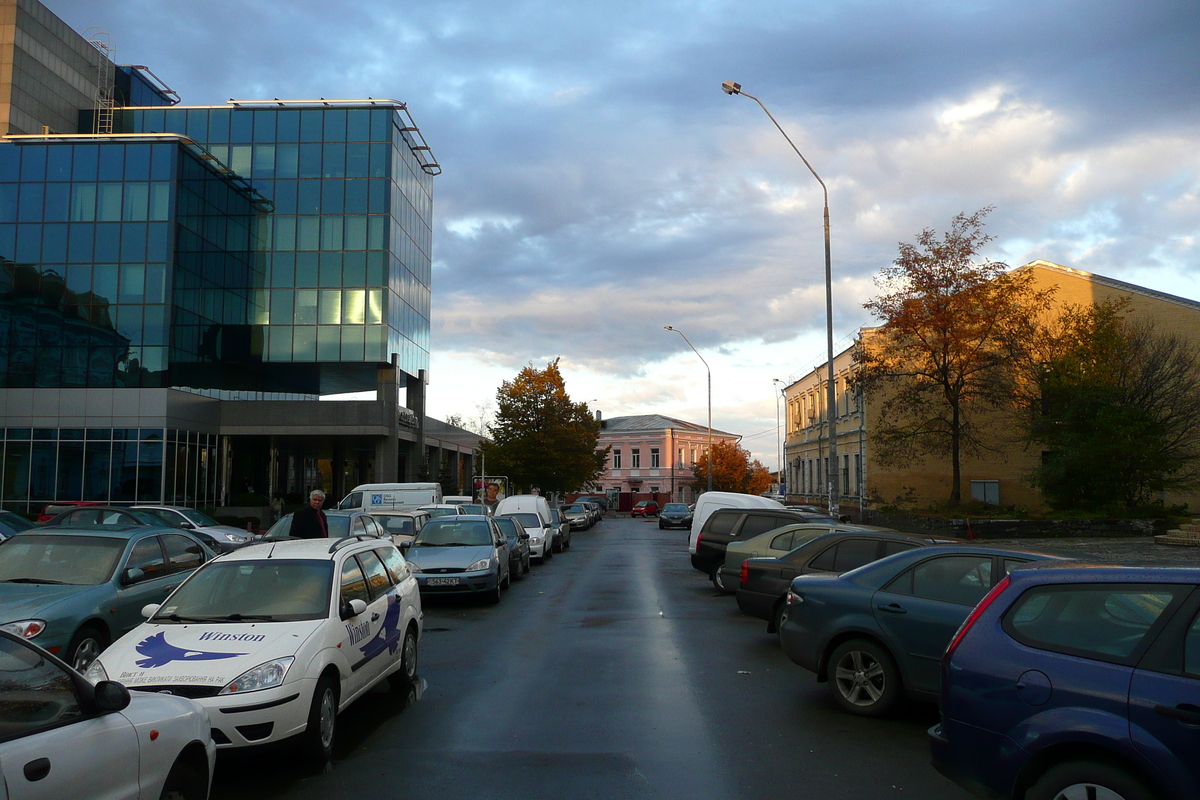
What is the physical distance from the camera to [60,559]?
916 centimetres

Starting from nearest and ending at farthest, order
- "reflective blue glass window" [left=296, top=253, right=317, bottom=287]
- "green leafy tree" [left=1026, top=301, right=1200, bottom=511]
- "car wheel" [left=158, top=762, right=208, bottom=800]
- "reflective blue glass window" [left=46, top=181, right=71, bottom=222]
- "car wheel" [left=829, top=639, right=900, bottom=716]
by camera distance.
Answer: "car wheel" [left=158, top=762, right=208, bottom=800]
"car wheel" [left=829, top=639, right=900, bottom=716]
"green leafy tree" [left=1026, top=301, right=1200, bottom=511]
"reflective blue glass window" [left=46, top=181, right=71, bottom=222]
"reflective blue glass window" [left=296, top=253, right=317, bottom=287]

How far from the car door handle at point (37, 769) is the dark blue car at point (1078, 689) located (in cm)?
425

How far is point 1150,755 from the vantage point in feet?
13.2

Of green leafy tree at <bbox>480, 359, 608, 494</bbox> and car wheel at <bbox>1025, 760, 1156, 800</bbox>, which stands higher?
green leafy tree at <bbox>480, 359, 608, 494</bbox>

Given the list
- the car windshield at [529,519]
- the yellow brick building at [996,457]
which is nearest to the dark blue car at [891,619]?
the car windshield at [529,519]

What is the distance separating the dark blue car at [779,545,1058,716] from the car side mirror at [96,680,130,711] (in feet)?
19.0

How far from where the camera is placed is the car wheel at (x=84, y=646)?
7.99 meters

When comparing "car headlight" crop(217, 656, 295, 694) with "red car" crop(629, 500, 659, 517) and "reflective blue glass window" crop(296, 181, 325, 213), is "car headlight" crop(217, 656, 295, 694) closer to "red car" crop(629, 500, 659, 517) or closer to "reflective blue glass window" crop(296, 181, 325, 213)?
"reflective blue glass window" crop(296, 181, 325, 213)

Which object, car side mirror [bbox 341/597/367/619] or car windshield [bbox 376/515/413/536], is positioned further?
car windshield [bbox 376/515/413/536]

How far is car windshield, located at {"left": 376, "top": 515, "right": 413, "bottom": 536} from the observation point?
20.6 m

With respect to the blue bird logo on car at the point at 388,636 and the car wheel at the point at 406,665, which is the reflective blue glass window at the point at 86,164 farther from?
the blue bird logo on car at the point at 388,636

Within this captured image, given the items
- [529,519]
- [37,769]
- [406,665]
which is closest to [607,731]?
[406,665]

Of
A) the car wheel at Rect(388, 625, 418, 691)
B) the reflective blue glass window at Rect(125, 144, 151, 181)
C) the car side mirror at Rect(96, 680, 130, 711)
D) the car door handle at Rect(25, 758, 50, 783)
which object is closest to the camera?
Result: the car door handle at Rect(25, 758, 50, 783)

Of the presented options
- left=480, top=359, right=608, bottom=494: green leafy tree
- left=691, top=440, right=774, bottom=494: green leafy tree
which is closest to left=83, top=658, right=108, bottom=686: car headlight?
left=480, top=359, right=608, bottom=494: green leafy tree
